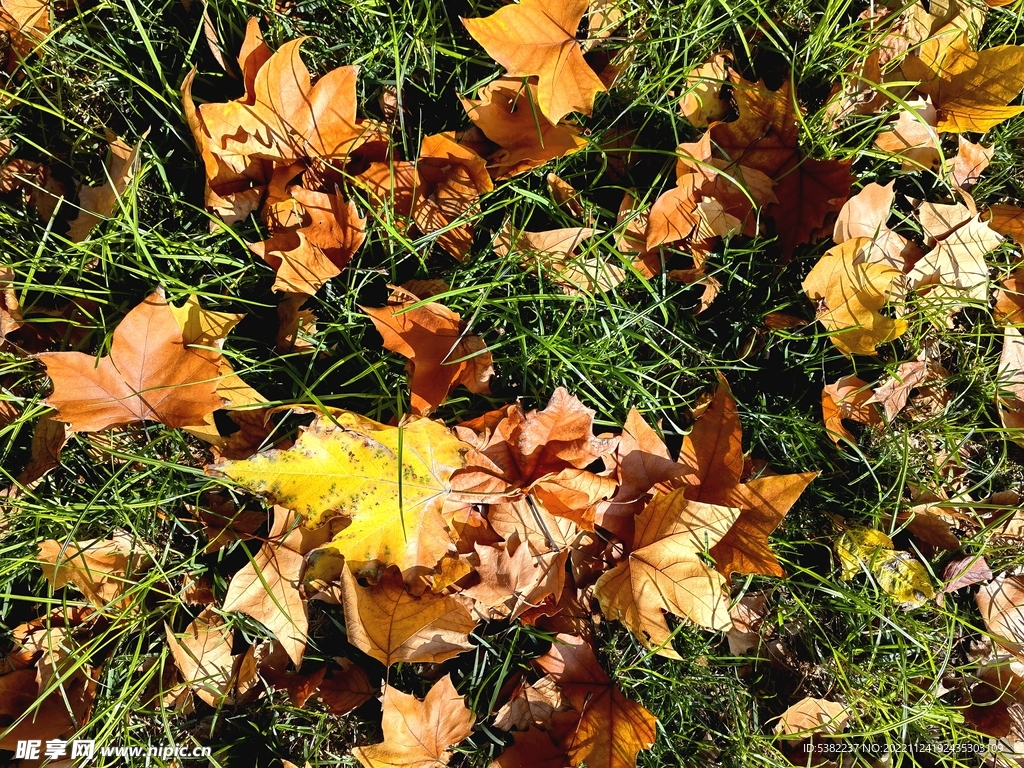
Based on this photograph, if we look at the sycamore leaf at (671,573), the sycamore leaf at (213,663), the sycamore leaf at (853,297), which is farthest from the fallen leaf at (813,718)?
the sycamore leaf at (213,663)

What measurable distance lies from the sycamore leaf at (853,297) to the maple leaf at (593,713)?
1.11m

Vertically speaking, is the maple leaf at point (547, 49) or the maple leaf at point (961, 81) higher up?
the maple leaf at point (547, 49)

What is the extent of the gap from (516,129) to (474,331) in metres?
0.54

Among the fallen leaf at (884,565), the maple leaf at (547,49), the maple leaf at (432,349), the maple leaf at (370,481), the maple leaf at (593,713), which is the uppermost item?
the maple leaf at (547,49)

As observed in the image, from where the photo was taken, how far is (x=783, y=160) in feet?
5.75

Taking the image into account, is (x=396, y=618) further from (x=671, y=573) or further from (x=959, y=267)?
(x=959, y=267)

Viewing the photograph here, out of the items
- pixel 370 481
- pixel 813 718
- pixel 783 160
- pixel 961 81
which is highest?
pixel 961 81

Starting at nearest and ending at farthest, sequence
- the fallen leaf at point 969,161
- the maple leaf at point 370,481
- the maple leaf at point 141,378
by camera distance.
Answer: the maple leaf at point 370,481
the maple leaf at point 141,378
the fallen leaf at point 969,161

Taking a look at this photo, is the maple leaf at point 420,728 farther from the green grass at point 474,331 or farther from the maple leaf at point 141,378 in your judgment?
the maple leaf at point 141,378

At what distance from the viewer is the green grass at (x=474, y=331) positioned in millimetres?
1668

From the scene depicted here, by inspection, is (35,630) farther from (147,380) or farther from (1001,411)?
(1001,411)

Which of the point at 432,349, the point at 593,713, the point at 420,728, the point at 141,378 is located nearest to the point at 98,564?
the point at 141,378

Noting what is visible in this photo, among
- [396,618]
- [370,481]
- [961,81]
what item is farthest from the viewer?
[961,81]

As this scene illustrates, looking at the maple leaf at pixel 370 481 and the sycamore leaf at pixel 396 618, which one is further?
the sycamore leaf at pixel 396 618
